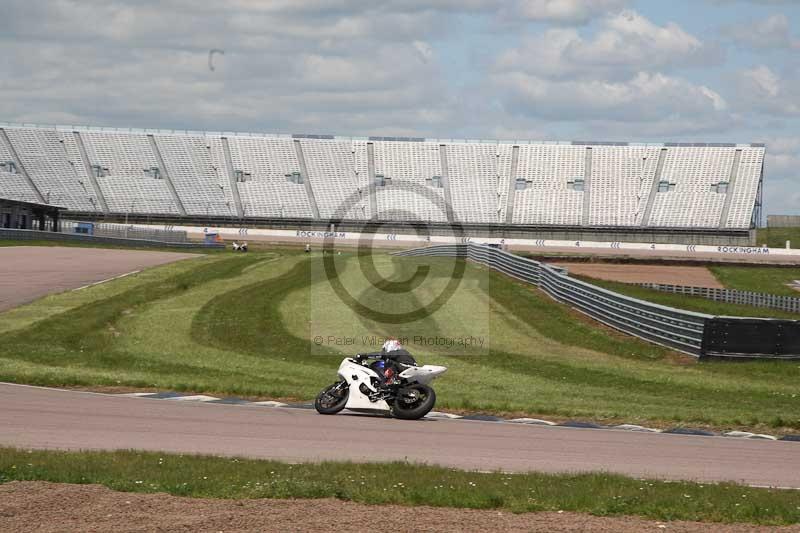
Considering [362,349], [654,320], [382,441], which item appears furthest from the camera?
[654,320]

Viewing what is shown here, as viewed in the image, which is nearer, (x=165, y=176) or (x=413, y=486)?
(x=413, y=486)

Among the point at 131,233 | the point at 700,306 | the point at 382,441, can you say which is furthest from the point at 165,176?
the point at 382,441

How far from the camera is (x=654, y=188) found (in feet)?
329

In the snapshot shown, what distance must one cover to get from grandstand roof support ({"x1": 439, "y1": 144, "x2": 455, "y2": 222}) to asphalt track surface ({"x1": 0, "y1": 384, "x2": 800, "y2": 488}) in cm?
8438

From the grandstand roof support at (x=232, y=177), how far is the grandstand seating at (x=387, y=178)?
6.5 inches

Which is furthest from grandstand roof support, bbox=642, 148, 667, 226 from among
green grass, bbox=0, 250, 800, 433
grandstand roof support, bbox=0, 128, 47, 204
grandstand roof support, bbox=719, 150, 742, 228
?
green grass, bbox=0, 250, 800, 433

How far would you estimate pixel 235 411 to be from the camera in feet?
53.2

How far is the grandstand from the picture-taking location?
9788 centimetres

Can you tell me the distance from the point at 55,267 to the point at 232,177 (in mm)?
61160

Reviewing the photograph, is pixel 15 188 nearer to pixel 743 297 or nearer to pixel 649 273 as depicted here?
pixel 649 273

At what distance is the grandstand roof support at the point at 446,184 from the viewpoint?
330 feet

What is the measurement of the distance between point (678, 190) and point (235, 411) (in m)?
89.0

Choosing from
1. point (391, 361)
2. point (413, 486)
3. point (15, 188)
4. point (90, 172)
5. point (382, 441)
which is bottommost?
point (382, 441)

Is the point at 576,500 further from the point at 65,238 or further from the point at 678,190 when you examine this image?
the point at 678,190
